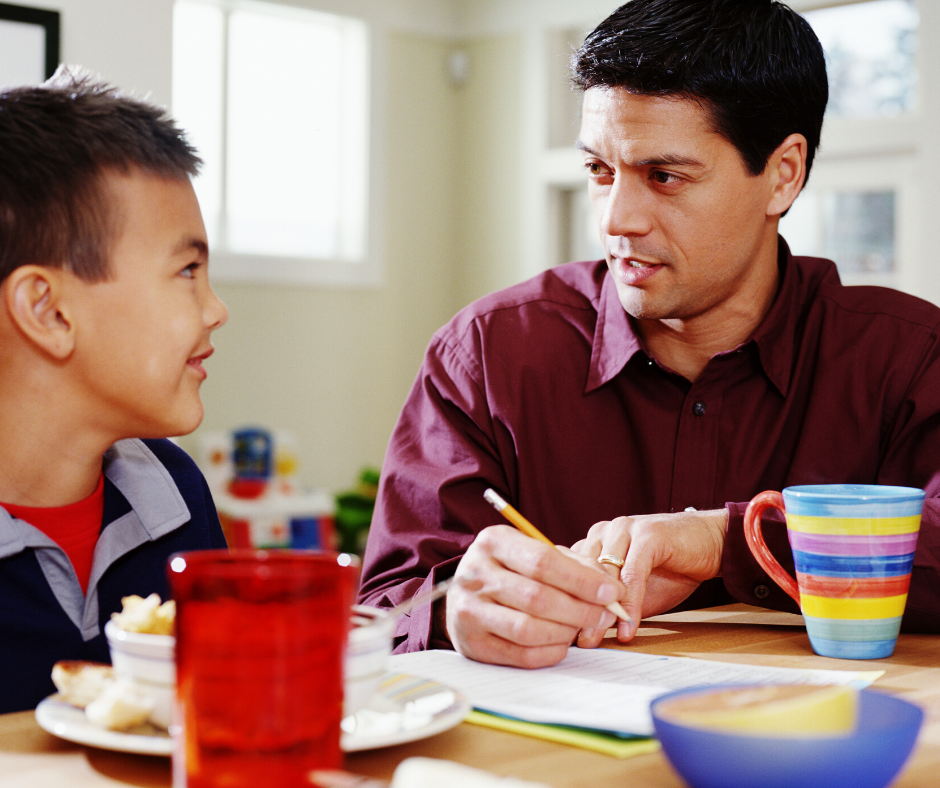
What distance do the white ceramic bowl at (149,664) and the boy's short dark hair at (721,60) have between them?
1.08 metres

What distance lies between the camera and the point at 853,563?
0.95 metres

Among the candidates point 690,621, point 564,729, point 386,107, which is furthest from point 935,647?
point 386,107

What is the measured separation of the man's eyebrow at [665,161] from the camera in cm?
145

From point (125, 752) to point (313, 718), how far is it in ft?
0.74

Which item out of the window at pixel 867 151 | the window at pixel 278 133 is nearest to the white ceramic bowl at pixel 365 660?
the window at pixel 867 151

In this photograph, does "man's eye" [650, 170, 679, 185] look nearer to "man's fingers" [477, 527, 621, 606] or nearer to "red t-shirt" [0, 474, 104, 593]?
"man's fingers" [477, 527, 621, 606]

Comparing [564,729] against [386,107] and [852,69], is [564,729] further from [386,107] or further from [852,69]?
[386,107]

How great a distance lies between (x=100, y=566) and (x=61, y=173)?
0.38m

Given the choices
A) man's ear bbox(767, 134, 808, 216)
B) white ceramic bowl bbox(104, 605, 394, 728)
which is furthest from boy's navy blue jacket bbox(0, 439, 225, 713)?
man's ear bbox(767, 134, 808, 216)

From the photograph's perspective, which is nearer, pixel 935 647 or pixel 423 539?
pixel 935 647

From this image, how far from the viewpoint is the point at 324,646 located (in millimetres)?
499

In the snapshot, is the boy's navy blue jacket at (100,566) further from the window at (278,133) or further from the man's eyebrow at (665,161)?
the window at (278,133)

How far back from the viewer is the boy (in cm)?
105

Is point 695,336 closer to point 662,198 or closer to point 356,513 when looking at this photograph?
point 662,198
